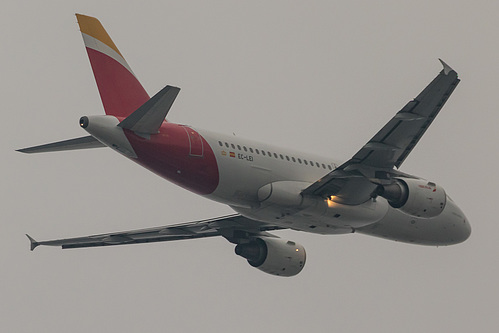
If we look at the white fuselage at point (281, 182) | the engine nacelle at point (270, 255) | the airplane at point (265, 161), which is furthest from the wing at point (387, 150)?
the engine nacelle at point (270, 255)

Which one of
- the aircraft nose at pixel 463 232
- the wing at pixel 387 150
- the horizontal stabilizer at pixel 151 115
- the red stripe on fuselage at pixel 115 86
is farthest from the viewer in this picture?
the aircraft nose at pixel 463 232

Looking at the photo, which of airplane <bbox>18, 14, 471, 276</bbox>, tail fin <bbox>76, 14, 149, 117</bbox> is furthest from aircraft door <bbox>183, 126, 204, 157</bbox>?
tail fin <bbox>76, 14, 149, 117</bbox>

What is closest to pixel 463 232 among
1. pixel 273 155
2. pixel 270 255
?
pixel 270 255

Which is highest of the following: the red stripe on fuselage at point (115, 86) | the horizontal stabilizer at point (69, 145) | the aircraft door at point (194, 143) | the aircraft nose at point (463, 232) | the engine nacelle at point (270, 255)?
the red stripe on fuselage at point (115, 86)

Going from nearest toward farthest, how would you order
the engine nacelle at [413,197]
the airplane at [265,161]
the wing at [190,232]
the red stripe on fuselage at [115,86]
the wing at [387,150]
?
1. the wing at [387,150]
2. the airplane at [265,161]
3. the red stripe on fuselage at [115,86]
4. the engine nacelle at [413,197]
5. the wing at [190,232]

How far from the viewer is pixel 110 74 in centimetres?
3694

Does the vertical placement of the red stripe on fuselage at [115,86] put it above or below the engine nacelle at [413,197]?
above

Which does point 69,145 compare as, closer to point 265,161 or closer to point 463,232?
point 265,161

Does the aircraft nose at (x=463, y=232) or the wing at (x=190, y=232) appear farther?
the aircraft nose at (x=463, y=232)

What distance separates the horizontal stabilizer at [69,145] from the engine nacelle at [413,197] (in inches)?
434

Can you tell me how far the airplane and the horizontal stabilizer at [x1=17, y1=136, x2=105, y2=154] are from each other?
0.12 feet

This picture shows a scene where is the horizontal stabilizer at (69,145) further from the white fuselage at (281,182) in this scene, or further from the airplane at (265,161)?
the white fuselage at (281,182)

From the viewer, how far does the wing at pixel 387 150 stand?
111 ft

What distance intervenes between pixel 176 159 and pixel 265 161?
3.95 metres
